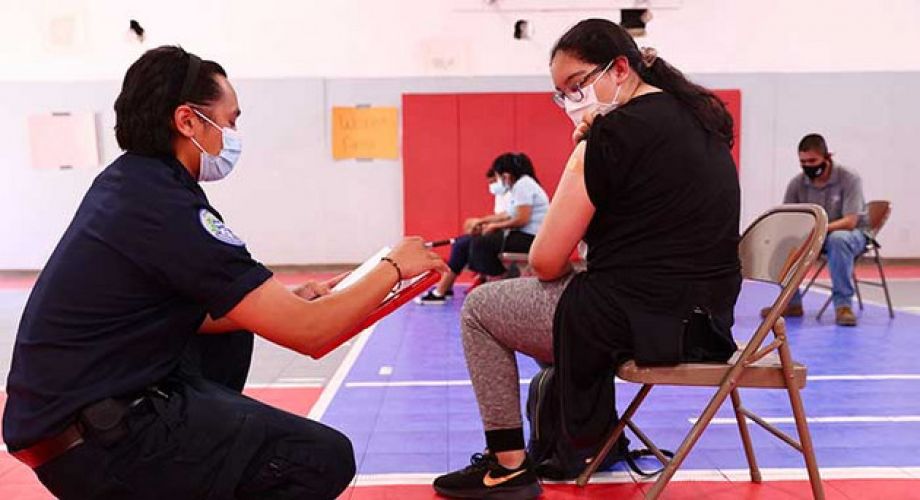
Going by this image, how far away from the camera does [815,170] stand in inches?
201

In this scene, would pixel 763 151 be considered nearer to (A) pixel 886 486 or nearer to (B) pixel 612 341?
(A) pixel 886 486

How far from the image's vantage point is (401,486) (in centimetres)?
233

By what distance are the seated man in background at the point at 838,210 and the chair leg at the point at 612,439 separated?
3175 millimetres

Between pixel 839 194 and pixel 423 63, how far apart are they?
4580 mm

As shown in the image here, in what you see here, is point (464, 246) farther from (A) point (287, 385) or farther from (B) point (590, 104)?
(B) point (590, 104)

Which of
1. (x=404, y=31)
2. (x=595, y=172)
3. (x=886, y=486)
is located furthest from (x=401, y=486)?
(x=404, y=31)

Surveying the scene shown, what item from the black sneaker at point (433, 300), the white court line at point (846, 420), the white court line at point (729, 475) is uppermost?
the white court line at point (729, 475)

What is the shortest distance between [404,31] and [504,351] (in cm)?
662

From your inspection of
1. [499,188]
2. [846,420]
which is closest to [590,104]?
[846,420]

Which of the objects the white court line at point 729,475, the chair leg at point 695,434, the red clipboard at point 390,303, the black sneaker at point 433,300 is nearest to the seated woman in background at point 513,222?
the black sneaker at point 433,300

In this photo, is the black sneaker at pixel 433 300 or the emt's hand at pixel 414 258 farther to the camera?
the black sneaker at pixel 433 300

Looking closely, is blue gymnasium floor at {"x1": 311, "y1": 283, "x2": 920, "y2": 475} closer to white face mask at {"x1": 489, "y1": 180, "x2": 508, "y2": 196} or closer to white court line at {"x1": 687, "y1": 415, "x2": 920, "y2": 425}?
white court line at {"x1": 687, "y1": 415, "x2": 920, "y2": 425}

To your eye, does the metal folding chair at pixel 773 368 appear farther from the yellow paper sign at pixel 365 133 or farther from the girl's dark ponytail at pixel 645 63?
the yellow paper sign at pixel 365 133

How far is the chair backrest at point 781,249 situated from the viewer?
1853 mm
